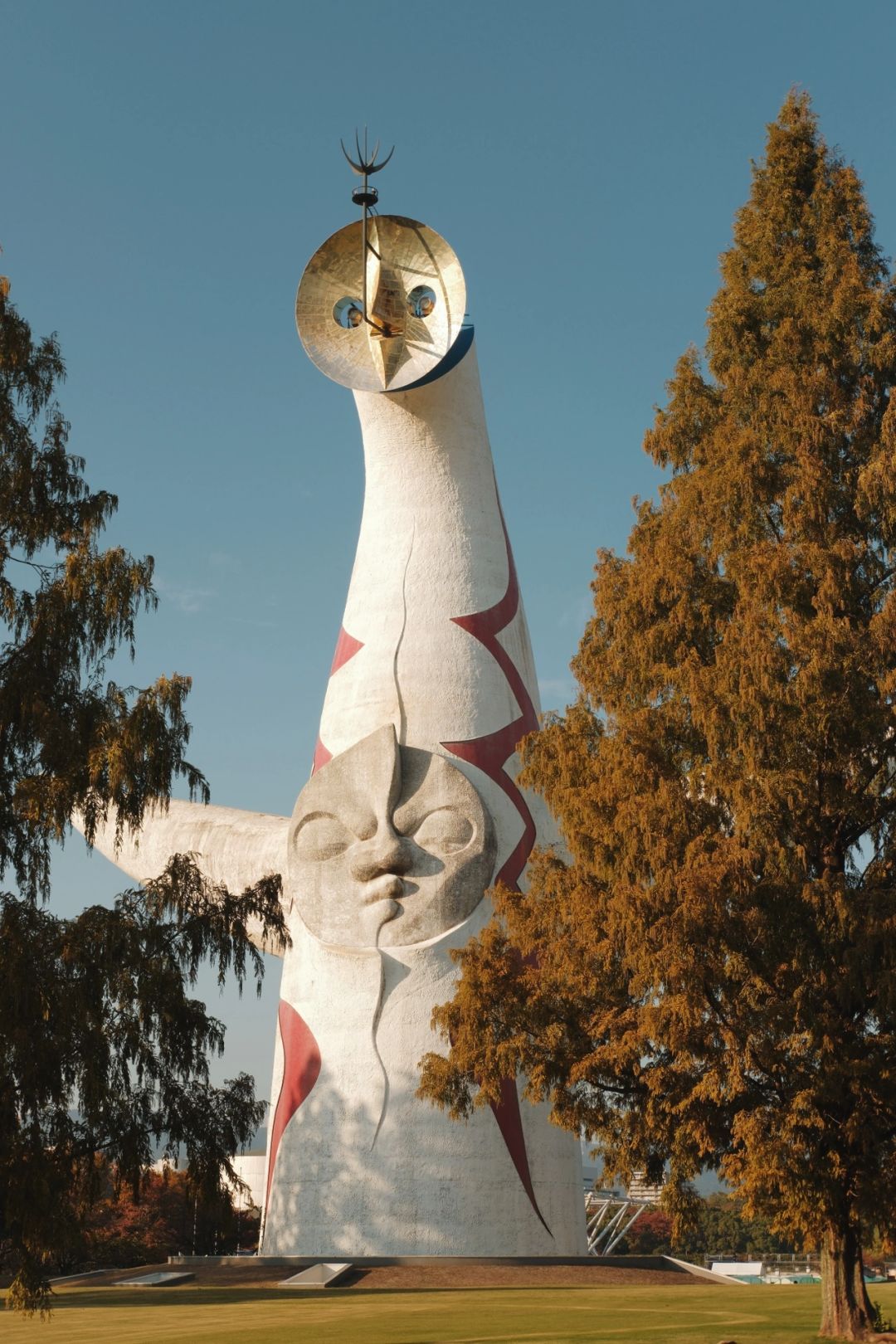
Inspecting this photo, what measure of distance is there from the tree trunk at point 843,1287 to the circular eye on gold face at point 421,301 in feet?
46.1

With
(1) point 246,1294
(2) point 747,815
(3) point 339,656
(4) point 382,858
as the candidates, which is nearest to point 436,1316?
(1) point 246,1294

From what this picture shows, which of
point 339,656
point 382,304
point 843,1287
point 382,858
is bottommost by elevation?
point 843,1287

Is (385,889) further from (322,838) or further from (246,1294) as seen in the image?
(246,1294)

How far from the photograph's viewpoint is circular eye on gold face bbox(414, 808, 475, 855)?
19234 mm

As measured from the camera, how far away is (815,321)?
12477 millimetres

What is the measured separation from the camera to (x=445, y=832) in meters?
19.3

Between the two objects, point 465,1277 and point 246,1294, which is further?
point 465,1277

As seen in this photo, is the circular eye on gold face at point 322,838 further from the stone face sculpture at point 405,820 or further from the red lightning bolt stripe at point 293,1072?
the red lightning bolt stripe at point 293,1072

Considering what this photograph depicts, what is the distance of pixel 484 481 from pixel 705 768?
11.6 metres

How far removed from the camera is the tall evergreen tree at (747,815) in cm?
1018

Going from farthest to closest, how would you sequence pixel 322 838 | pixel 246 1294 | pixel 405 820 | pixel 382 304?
pixel 382 304 → pixel 322 838 → pixel 405 820 → pixel 246 1294

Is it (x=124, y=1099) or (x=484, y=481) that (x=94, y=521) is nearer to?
(x=124, y=1099)

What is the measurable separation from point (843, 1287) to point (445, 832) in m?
9.48

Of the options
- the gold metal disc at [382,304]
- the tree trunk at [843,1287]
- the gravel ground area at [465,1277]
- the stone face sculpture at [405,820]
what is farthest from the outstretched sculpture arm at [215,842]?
the tree trunk at [843,1287]
